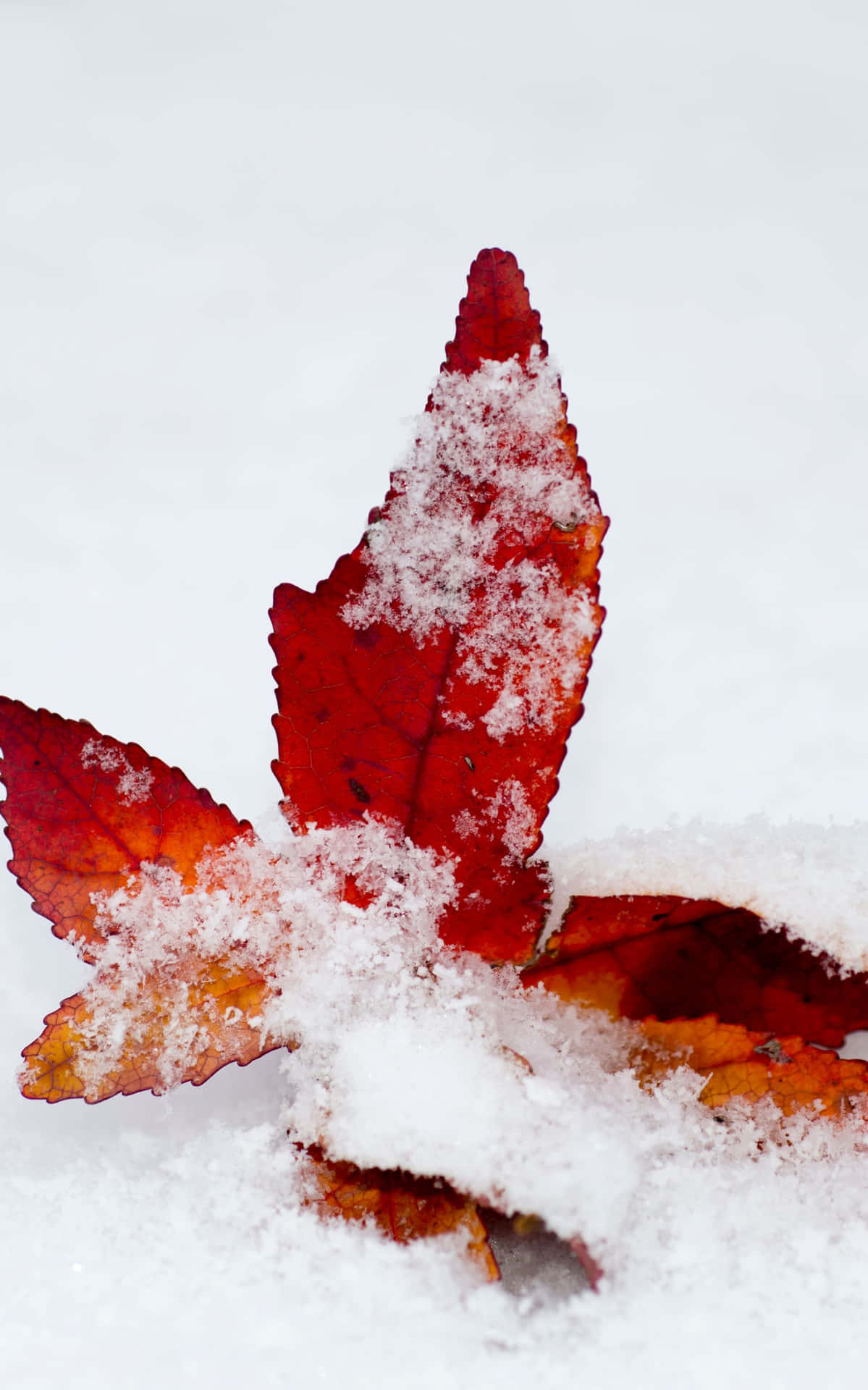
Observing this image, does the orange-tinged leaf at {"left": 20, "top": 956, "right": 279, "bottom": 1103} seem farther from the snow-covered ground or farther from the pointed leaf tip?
the pointed leaf tip

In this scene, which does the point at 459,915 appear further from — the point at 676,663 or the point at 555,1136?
the point at 676,663

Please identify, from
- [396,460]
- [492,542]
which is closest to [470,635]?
[492,542]

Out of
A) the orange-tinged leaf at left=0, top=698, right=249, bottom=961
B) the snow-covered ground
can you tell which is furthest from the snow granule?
the snow-covered ground

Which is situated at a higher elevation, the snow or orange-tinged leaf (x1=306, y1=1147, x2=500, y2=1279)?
the snow

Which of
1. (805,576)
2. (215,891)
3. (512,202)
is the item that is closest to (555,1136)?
(215,891)

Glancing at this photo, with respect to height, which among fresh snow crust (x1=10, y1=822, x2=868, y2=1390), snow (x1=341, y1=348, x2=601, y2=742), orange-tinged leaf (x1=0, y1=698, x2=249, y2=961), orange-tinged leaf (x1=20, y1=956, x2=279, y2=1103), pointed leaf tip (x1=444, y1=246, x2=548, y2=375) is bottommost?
fresh snow crust (x1=10, y1=822, x2=868, y2=1390)

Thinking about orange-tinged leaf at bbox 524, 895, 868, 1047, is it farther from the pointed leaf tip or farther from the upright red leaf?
the pointed leaf tip
